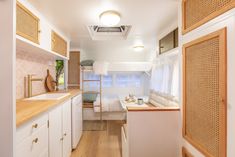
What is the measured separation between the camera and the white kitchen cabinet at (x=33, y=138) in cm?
113

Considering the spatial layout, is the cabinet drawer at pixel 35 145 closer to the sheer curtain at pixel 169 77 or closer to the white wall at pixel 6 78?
the white wall at pixel 6 78

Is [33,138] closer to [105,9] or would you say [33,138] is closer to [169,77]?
[105,9]

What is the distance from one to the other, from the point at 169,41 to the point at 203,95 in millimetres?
1561

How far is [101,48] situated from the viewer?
4.50 m

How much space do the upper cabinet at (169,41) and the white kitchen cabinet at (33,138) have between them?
2.03 metres

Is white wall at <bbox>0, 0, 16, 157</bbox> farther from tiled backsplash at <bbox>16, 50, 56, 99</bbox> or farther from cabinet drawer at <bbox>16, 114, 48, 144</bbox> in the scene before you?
tiled backsplash at <bbox>16, 50, 56, 99</bbox>

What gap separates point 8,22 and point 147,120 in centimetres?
147

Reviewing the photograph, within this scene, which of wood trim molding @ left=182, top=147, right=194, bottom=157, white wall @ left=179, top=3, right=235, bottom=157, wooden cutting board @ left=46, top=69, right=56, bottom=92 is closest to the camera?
white wall @ left=179, top=3, right=235, bottom=157

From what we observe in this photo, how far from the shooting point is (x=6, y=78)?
99cm

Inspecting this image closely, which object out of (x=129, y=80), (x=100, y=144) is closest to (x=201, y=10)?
(x=100, y=144)

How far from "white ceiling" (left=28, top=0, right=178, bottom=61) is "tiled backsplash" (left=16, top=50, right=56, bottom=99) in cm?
67

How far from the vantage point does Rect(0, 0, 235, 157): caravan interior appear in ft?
3.23

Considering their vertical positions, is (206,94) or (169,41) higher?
(169,41)

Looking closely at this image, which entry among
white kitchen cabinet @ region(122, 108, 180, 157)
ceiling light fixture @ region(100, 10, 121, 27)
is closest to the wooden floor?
white kitchen cabinet @ region(122, 108, 180, 157)
